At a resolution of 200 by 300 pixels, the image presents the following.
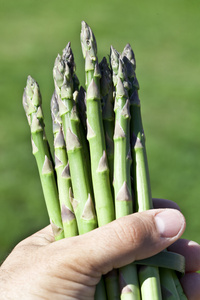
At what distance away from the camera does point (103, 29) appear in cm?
419

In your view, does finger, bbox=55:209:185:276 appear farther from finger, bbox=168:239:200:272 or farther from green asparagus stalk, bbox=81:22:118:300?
finger, bbox=168:239:200:272

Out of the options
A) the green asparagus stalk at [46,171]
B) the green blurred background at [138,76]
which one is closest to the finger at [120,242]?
the green asparagus stalk at [46,171]

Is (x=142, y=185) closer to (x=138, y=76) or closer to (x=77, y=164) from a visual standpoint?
(x=77, y=164)

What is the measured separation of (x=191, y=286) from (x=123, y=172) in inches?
19.4

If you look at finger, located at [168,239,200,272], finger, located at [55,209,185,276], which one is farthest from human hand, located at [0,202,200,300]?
finger, located at [168,239,200,272]

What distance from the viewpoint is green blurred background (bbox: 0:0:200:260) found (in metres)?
2.84

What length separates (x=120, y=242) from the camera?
1101 millimetres

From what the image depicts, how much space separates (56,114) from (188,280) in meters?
0.71

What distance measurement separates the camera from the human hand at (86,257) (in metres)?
1.09

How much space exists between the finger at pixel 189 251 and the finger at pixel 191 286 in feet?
0.15

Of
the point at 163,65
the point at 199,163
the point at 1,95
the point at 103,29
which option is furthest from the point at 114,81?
the point at 103,29

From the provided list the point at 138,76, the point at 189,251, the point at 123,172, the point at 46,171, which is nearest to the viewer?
the point at 123,172

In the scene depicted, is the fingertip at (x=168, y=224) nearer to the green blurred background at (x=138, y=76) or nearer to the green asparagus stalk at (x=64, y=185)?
the green asparagus stalk at (x=64, y=185)

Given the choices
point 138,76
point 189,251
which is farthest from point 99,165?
point 138,76
